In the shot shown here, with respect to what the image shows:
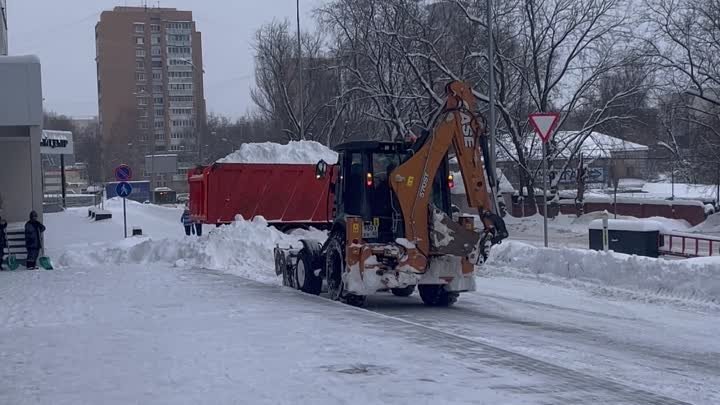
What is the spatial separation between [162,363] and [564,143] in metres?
34.3

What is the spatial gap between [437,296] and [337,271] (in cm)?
179

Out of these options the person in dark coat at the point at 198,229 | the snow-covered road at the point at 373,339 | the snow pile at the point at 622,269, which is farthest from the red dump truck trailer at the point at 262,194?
the snow pile at the point at 622,269

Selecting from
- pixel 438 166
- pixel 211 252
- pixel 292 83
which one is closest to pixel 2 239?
pixel 211 252

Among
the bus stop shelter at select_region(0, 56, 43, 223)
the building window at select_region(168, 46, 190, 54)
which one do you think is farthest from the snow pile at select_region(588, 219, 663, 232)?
the building window at select_region(168, 46, 190, 54)

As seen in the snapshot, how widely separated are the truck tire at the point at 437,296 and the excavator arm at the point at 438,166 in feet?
3.74

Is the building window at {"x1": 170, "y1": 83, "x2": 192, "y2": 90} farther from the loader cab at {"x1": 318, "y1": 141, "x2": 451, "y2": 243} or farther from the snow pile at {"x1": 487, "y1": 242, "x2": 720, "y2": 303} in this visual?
the loader cab at {"x1": 318, "y1": 141, "x2": 451, "y2": 243}

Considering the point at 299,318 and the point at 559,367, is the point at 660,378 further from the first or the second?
the point at 299,318

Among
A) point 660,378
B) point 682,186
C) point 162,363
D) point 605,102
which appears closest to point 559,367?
point 660,378

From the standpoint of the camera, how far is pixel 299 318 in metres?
12.8

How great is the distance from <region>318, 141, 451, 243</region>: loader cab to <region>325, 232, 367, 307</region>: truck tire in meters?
0.43

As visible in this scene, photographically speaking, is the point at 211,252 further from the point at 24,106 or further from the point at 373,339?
the point at 373,339

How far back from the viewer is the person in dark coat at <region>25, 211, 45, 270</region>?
2308 cm

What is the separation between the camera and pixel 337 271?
15664mm

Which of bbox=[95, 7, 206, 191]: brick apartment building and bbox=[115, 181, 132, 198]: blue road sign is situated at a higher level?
bbox=[95, 7, 206, 191]: brick apartment building
